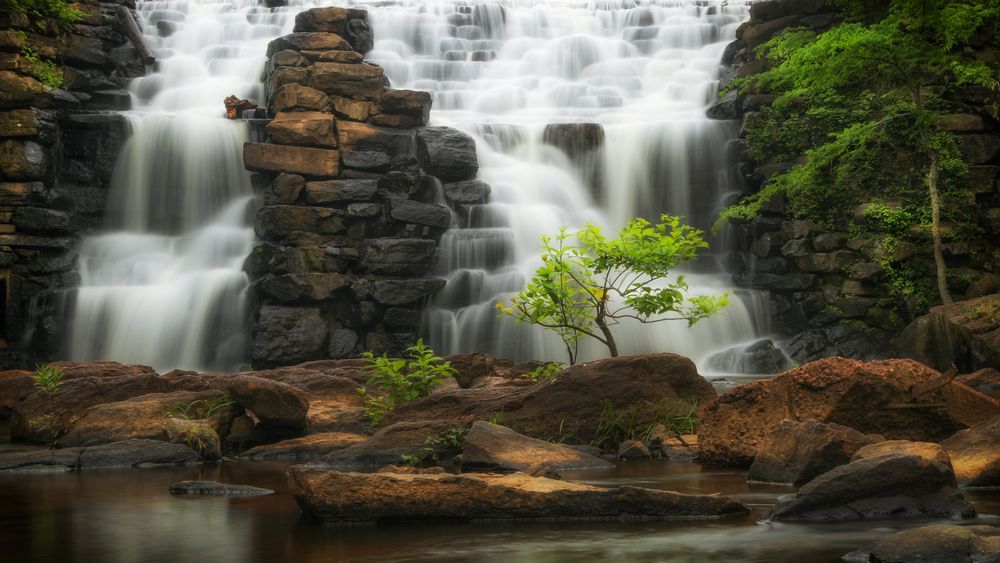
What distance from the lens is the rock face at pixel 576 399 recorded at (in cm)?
912

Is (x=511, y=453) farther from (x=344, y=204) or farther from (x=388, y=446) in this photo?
(x=344, y=204)

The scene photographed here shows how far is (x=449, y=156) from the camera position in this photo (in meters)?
21.3

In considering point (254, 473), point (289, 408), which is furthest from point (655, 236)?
point (254, 473)

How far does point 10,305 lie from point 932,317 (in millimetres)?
17757

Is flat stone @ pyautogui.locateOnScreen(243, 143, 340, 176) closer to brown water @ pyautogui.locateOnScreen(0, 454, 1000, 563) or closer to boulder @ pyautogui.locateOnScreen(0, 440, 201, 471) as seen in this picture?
boulder @ pyautogui.locateOnScreen(0, 440, 201, 471)

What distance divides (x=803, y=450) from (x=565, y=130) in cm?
1705

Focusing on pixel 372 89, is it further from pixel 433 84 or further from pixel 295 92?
pixel 433 84

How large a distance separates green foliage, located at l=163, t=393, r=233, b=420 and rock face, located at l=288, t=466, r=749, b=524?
4511mm

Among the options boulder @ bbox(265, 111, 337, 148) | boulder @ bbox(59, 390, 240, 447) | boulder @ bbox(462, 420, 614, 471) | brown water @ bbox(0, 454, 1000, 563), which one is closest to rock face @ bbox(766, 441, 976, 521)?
brown water @ bbox(0, 454, 1000, 563)

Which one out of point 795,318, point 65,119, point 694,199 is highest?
point 65,119

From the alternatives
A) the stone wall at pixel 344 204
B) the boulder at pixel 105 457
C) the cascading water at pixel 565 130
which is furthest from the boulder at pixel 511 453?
the stone wall at pixel 344 204

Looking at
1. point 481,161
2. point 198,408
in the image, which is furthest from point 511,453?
point 481,161

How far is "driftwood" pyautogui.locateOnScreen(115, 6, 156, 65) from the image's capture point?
91.7 feet

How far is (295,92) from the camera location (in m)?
21.9
